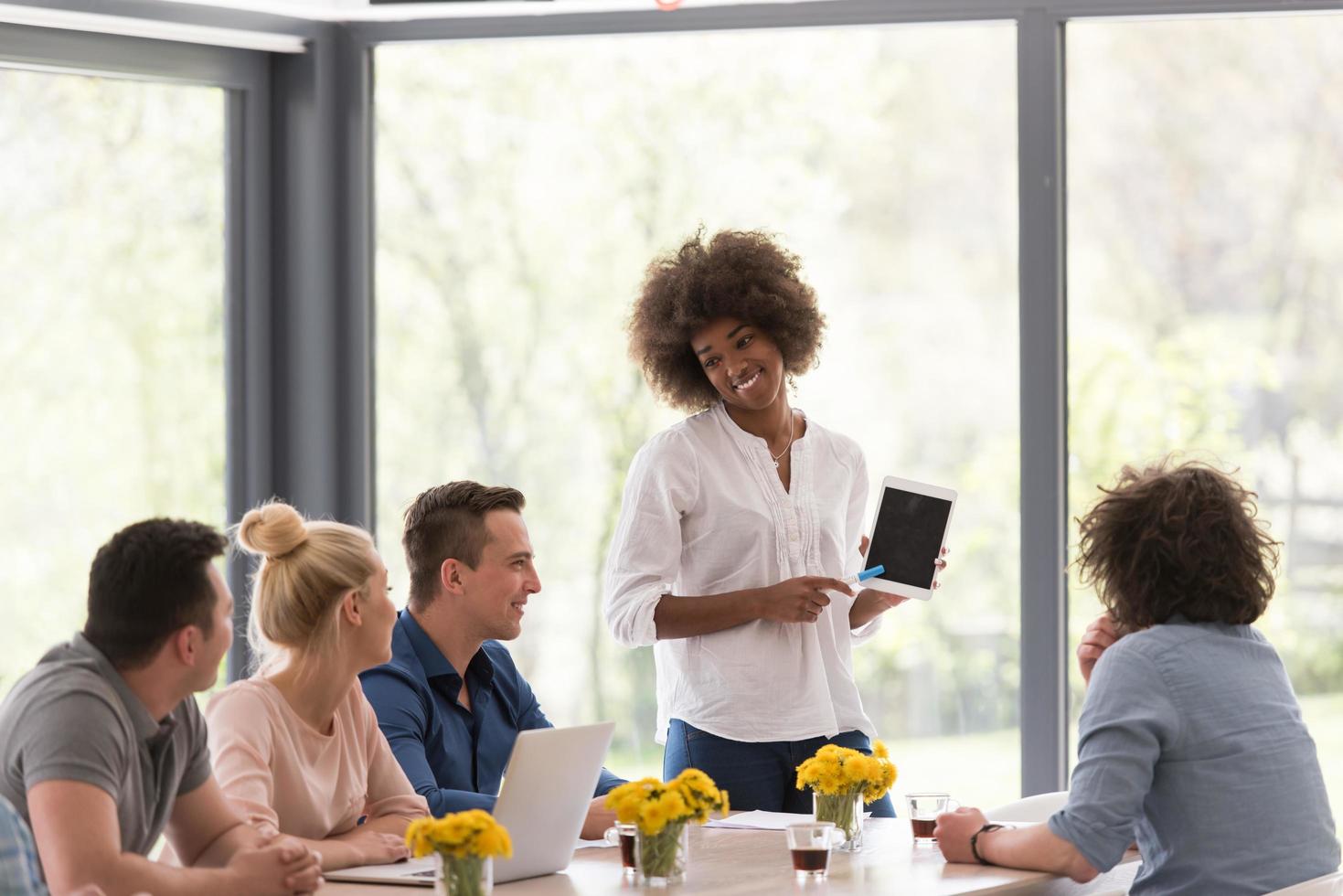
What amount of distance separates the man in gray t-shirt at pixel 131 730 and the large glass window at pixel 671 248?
2351 millimetres

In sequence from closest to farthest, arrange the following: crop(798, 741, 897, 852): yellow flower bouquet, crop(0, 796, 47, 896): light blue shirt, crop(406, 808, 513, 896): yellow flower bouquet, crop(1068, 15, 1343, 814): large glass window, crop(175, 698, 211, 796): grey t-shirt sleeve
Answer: crop(0, 796, 47, 896): light blue shirt, crop(406, 808, 513, 896): yellow flower bouquet, crop(175, 698, 211, 796): grey t-shirt sleeve, crop(798, 741, 897, 852): yellow flower bouquet, crop(1068, 15, 1343, 814): large glass window

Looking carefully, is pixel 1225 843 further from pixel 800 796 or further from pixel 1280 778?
pixel 800 796

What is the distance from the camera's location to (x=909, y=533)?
3145 mm

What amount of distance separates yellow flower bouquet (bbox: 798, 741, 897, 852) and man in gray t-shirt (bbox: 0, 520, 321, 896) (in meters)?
0.80

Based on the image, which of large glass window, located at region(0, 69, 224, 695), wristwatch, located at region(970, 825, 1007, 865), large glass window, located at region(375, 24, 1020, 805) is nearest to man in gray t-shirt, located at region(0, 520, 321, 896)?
wristwatch, located at region(970, 825, 1007, 865)

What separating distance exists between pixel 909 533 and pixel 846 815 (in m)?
0.71

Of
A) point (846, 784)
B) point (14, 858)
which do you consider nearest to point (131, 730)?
point (14, 858)

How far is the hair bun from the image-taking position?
2473mm

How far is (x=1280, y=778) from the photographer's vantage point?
2.30 metres

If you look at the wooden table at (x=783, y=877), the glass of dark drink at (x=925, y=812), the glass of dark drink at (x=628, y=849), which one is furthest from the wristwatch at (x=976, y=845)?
the glass of dark drink at (x=628, y=849)

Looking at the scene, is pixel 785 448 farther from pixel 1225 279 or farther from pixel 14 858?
pixel 14 858

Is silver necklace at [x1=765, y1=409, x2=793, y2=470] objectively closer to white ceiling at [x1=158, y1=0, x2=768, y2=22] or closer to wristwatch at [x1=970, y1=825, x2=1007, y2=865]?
wristwatch at [x1=970, y1=825, x2=1007, y2=865]

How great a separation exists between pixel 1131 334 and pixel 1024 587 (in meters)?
0.68

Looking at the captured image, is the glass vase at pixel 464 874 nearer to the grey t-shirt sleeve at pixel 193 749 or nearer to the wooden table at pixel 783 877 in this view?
the wooden table at pixel 783 877
